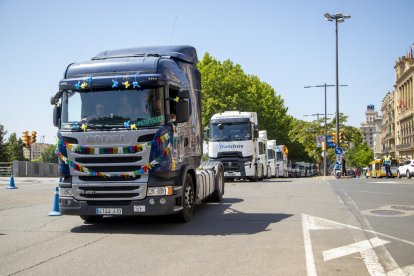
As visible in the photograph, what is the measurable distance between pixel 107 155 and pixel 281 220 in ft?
13.1

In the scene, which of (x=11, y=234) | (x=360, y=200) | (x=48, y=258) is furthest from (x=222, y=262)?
(x=360, y=200)

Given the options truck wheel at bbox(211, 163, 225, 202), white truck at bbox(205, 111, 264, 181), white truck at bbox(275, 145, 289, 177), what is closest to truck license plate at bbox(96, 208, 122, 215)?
truck wheel at bbox(211, 163, 225, 202)

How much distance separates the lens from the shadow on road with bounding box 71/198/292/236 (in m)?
9.13

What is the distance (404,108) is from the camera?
9338 cm

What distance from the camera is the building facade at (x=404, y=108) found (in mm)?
87438

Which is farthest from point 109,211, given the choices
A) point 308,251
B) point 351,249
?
point 351,249

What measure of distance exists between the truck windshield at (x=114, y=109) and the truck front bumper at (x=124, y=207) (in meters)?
1.41

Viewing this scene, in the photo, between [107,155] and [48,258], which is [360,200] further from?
[48,258]

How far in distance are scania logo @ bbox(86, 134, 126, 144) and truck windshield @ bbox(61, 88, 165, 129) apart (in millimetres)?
211

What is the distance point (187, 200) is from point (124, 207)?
1.65 meters

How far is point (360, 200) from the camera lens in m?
15.0

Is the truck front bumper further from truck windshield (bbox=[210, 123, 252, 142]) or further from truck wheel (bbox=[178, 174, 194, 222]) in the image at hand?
truck windshield (bbox=[210, 123, 252, 142])

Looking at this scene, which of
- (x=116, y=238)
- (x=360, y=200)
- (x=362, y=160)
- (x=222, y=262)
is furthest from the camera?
(x=362, y=160)

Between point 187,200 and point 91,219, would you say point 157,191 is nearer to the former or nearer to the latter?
point 187,200
